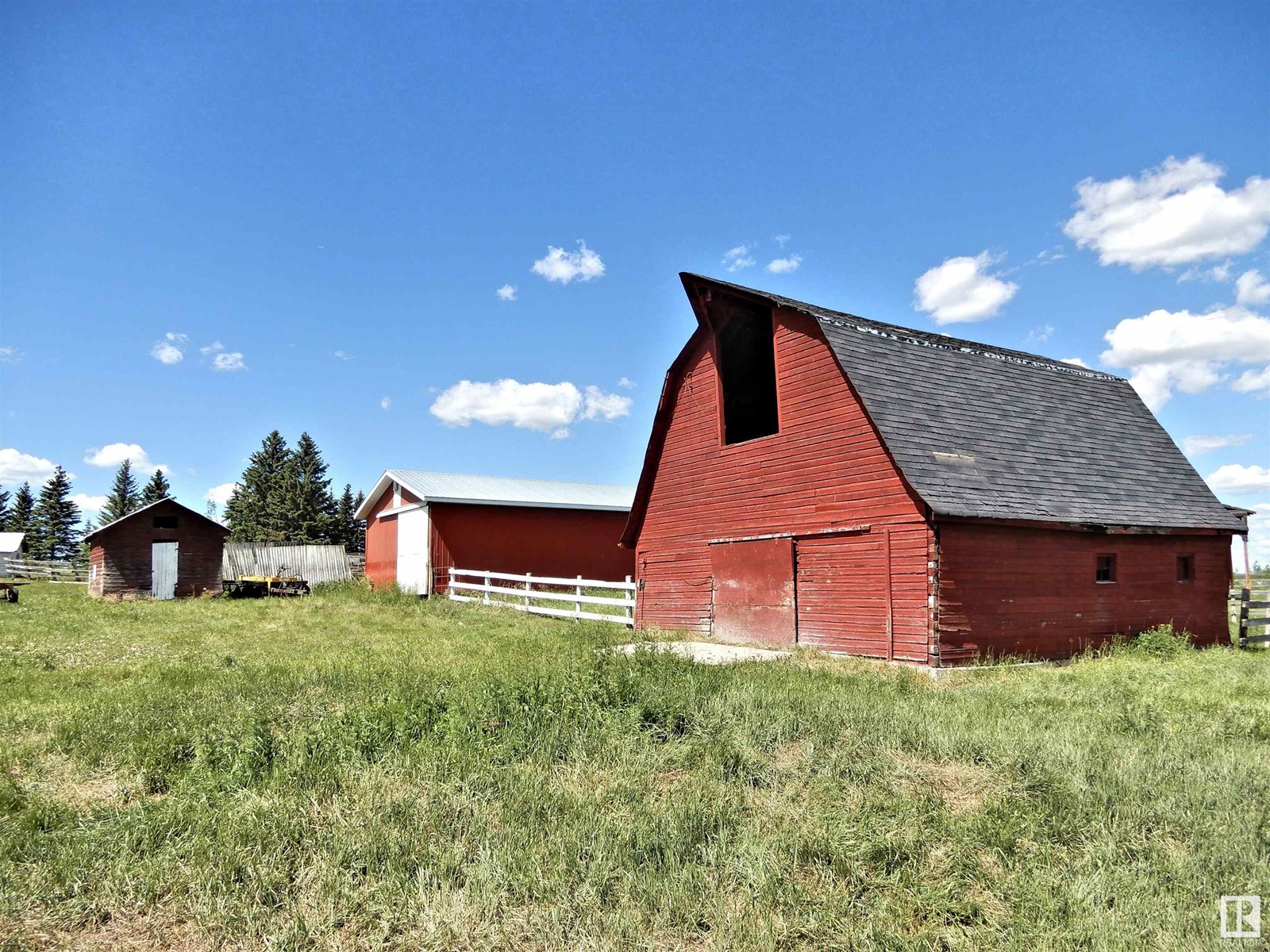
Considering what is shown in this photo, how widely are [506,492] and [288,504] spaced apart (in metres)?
45.1

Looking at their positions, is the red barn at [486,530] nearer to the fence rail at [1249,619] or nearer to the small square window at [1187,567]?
the small square window at [1187,567]

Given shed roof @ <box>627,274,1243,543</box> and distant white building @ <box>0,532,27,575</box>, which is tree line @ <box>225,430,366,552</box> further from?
shed roof @ <box>627,274,1243,543</box>

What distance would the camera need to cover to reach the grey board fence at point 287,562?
132 feet

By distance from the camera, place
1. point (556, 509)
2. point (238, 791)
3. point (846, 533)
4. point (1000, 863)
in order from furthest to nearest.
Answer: point (556, 509)
point (846, 533)
point (238, 791)
point (1000, 863)

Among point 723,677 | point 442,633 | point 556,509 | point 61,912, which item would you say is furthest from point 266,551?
point 61,912

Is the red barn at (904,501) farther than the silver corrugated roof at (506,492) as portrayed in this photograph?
No

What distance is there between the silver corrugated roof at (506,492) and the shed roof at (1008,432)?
12947mm

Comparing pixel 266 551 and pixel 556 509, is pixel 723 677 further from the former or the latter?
pixel 266 551

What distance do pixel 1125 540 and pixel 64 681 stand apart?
17399 mm

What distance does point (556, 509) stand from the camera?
2977cm

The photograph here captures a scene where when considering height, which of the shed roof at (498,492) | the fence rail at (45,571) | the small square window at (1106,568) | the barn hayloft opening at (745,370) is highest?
the barn hayloft opening at (745,370)

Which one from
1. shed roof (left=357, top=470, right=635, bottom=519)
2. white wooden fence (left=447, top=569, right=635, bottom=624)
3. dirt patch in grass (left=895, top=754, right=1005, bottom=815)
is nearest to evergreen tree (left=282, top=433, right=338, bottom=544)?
shed roof (left=357, top=470, right=635, bottom=519)

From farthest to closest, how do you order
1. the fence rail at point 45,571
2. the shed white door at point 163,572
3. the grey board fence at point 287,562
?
the fence rail at point 45,571 → the grey board fence at point 287,562 → the shed white door at point 163,572

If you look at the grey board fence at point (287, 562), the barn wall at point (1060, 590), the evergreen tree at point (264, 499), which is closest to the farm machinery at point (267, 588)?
the grey board fence at point (287, 562)
